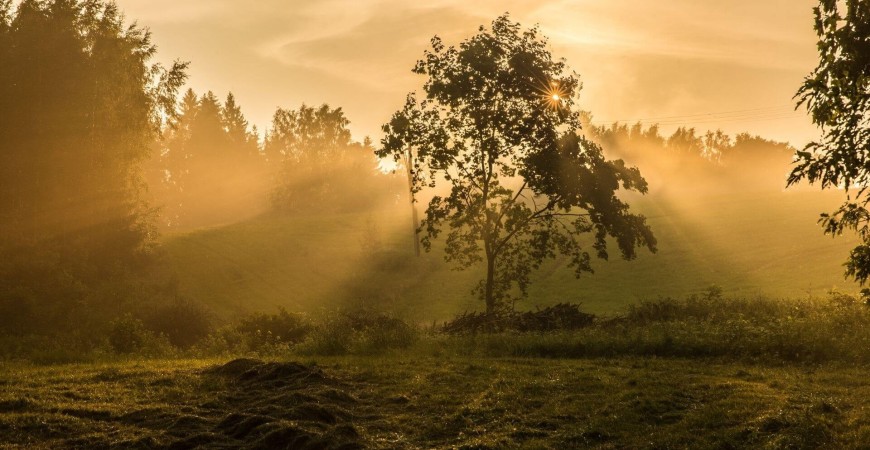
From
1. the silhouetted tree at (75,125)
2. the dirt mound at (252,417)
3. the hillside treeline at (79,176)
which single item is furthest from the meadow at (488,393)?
the silhouetted tree at (75,125)

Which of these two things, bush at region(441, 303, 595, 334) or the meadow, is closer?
the meadow

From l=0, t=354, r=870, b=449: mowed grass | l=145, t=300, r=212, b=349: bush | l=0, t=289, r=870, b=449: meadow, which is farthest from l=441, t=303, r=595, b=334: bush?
l=145, t=300, r=212, b=349: bush

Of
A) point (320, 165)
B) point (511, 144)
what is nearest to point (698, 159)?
point (320, 165)

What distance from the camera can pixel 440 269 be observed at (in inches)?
2852

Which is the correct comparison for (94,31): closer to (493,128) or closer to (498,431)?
(493,128)

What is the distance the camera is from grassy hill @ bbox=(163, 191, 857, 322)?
58.6m

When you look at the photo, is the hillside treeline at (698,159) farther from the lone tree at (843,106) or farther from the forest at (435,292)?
the lone tree at (843,106)

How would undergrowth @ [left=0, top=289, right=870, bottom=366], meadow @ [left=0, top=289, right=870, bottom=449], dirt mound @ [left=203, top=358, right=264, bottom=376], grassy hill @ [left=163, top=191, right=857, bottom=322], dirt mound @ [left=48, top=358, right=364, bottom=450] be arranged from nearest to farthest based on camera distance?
dirt mound @ [left=48, top=358, right=364, bottom=450], meadow @ [left=0, top=289, right=870, bottom=449], dirt mound @ [left=203, top=358, right=264, bottom=376], undergrowth @ [left=0, top=289, right=870, bottom=366], grassy hill @ [left=163, top=191, right=857, bottom=322]

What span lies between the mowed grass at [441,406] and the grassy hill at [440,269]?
110 ft

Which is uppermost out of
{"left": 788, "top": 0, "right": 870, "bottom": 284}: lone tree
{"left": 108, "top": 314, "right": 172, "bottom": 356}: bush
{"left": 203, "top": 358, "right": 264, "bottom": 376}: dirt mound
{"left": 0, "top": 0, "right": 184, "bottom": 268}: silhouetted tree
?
{"left": 0, "top": 0, "right": 184, "bottom": 268}: silhouetted tree

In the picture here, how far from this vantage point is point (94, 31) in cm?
5184

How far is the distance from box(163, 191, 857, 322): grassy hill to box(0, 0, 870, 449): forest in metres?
0.45

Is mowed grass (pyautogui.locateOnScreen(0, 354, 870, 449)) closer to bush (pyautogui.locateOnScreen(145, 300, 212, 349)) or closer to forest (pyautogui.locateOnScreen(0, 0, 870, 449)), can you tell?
forest (pyautogui.locateOnScreen(0, 0, 870, 449))

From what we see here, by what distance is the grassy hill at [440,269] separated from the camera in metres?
58.6
